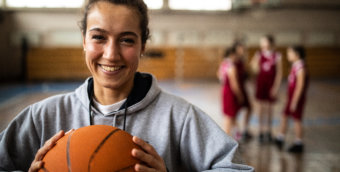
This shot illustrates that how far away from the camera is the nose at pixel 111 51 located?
1.14 metres

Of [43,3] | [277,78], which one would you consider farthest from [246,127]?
[43,3]

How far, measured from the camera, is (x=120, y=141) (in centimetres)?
107

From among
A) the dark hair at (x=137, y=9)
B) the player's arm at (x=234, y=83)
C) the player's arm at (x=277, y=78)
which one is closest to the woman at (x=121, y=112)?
the dark hair at (x=137, y=9)

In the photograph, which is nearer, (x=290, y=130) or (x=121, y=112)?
(x=121, y=112)

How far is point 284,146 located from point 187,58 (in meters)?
8.36

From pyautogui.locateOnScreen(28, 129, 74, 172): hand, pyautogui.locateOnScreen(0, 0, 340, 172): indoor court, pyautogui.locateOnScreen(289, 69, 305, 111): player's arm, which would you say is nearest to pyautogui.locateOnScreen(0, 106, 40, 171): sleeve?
pyautogui.locateOnScreen(28, 129, 74, 172): hand

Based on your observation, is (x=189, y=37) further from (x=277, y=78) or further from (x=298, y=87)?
(x=298, y=87)

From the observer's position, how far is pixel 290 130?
495 centimetres

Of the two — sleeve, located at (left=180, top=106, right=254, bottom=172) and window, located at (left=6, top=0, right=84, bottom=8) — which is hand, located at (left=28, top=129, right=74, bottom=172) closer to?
sleeve, located at (left=180, top=106, right=254, bottom=172)

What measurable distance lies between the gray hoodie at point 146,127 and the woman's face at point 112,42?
0.48 ft

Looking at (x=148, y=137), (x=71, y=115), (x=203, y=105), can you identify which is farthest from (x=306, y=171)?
(x=203, y=105)

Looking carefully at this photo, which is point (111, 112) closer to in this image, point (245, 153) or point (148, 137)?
point (148, 137)

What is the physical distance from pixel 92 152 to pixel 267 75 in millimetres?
4060

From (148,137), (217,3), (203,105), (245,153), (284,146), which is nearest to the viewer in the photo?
(148,137)
